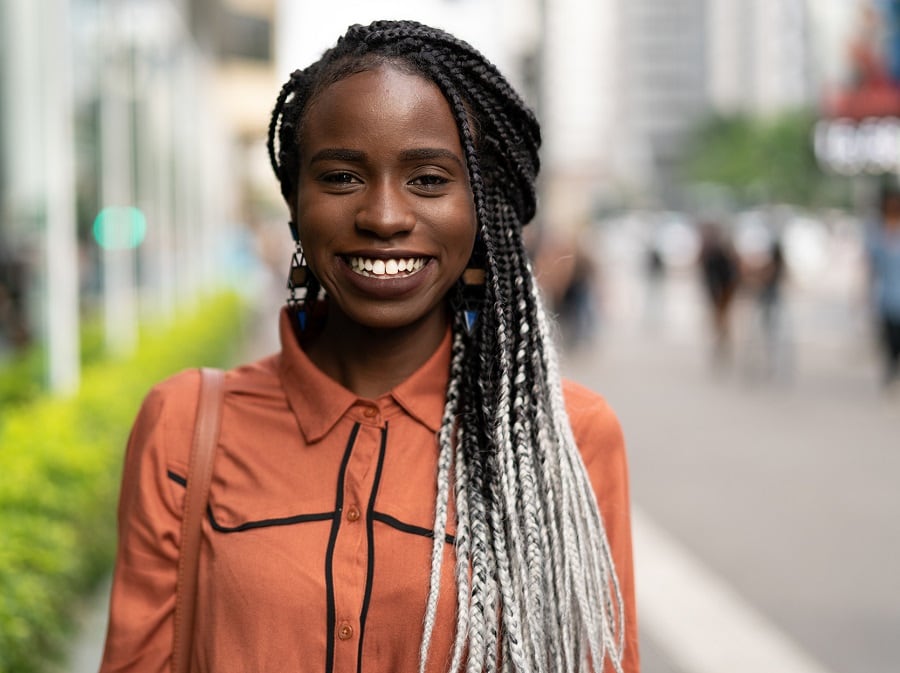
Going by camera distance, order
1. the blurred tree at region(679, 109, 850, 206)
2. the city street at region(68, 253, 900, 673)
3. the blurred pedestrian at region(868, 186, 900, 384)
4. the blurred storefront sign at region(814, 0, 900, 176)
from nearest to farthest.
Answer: the city street at region(68, 253, 900, 673) → the blurred pedestrian at region(868, 186, 900, 384) → the blurred storefront sign at region(814, 0, 900, 176) → the blurred tree at region(679, 109, 850, 206)

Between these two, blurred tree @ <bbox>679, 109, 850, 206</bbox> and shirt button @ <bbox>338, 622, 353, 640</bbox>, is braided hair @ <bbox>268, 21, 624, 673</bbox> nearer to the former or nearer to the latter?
shirt button @ <bbox>338, 622, 353, 640</bbox>

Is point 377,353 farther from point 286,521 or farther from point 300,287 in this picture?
point 286,521

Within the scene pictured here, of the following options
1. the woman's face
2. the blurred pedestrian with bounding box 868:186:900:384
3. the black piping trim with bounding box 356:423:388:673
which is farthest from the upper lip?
the blurred pedestrian with bounding box 868:186:900:384

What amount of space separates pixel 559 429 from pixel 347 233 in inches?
18.7

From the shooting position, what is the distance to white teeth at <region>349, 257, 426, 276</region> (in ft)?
6.35

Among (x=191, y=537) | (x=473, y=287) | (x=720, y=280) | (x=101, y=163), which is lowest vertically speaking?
(x=191, y=537)

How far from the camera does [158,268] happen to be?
40.8 feet

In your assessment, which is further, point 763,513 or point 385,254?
point 763,513

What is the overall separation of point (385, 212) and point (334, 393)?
0.34 m

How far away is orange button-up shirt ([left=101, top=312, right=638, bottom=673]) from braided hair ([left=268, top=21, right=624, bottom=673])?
4 cm

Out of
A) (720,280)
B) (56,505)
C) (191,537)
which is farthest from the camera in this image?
(720,280)

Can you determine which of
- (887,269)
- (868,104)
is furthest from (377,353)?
(868,104)

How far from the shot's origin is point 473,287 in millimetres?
2133

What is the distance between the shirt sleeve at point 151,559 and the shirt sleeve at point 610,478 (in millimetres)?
657
